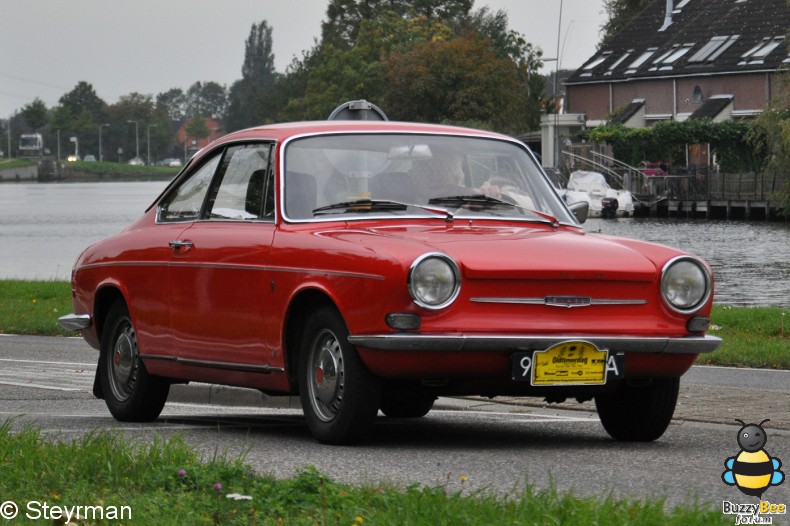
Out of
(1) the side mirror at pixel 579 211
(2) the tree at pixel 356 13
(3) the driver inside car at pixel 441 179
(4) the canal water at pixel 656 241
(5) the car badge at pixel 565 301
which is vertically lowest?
(4) the canal water at pixel 656 241

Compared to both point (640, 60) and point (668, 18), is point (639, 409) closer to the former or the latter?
point (640, 60)

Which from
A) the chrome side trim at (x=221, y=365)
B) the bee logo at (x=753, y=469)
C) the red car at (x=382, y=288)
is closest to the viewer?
the bee logo at (x=753, y=469)

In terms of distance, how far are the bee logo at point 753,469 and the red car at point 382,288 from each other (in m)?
1.14

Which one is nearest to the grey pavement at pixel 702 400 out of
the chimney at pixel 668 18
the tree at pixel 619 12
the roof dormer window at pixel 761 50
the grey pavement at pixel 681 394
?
the grey pavement at pixel 681 394

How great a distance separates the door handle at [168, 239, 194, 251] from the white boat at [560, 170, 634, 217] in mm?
66669

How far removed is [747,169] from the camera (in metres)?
82.4

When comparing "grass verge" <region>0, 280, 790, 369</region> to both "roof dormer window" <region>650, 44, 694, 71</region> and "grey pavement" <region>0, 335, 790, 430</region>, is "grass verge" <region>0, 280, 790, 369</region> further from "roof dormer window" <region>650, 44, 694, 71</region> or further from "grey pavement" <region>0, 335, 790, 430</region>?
"roof dormer window" <region>650, 44, 694, 71</region>

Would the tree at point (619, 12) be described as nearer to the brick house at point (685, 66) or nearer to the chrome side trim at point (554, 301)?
the brick house at point (685, 66)

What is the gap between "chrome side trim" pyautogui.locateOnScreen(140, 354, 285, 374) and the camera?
8.34 m

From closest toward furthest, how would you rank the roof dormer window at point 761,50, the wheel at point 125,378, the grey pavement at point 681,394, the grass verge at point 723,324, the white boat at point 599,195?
the wheel at point 125,378
the grey pavement at point 681,394
the grass verge at point 723,324
the white boat at point 599,195
the roof dormer window at point 761,50

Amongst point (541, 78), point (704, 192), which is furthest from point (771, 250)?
point (541, 78)

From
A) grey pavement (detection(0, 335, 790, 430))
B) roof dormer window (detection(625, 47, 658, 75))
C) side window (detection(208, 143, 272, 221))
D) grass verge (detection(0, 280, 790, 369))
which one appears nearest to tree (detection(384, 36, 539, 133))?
roof dormer window (detection(625, 47, 658, 75))

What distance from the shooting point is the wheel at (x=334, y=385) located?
7.62 meters

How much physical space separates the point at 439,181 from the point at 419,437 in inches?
53.3
